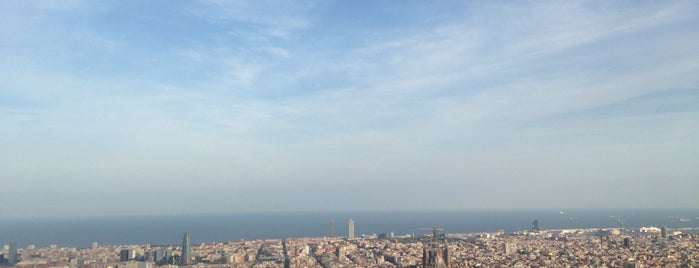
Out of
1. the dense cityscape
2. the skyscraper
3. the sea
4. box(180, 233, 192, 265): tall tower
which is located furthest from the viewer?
the sea

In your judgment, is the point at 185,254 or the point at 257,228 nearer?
the point at 185,254

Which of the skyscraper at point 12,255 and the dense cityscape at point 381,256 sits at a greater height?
the skyscraper at point 12,255

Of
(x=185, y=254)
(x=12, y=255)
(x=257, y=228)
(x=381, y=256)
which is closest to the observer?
(x=12, y=255)

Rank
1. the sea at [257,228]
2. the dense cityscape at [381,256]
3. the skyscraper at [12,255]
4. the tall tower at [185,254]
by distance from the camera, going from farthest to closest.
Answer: the sea at [257,228] → the tall tower at [185,254] → the skyscraper at [12,255] → the dense cityscape at [381,256]

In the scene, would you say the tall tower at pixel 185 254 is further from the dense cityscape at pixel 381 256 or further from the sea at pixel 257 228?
the sea at pixel 257 228

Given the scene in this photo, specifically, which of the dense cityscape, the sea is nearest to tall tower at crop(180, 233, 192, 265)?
the dense cityscape

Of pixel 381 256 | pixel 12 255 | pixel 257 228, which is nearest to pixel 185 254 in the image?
pixel 12 255

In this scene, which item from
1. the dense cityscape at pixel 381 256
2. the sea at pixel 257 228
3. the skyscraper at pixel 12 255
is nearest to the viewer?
the dense cityscape at pixel 381 256

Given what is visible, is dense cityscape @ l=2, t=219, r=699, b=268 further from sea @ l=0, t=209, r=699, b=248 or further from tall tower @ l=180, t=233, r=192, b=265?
sea @ l=0, t=209, r=699, b=248

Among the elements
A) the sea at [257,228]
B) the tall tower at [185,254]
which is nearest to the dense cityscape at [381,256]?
the tall tower at [185,254]

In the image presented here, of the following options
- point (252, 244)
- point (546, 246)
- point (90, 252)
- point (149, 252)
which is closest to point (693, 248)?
point (546, 246)

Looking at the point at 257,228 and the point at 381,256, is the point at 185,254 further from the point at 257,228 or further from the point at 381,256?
the point at 257,228
